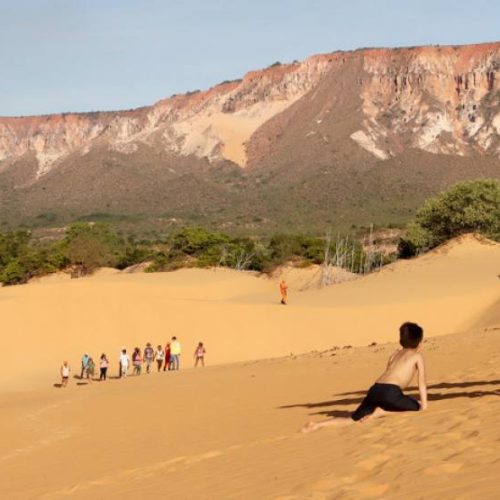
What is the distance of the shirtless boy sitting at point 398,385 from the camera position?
970 cm

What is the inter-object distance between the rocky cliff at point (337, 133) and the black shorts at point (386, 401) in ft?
407

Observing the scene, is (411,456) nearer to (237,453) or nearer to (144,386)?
(237,453)

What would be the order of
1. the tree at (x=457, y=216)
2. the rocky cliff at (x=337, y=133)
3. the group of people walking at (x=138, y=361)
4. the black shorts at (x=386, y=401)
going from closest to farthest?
the black shorts at (x=386, y=401), the group of people walking at (x=138, y=361), the tree at (x=457, y=216), the rocky cliff at (x=337, y=133)

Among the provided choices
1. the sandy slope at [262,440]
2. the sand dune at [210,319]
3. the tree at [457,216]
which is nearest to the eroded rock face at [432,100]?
the tree at [457,216]

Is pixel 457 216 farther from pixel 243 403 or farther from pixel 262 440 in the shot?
pixel 262 440

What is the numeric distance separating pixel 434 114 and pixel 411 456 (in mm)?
164978

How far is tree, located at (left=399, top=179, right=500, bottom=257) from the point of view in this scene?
188 ft

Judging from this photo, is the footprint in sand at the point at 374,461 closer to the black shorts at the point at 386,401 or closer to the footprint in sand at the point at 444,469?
the footprint in sand at the point at 444,469

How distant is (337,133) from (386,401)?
5678 inches

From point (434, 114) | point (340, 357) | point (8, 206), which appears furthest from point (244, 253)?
point (434, 114)

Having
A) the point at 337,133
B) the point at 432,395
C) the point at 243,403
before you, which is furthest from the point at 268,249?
the point at 337,133

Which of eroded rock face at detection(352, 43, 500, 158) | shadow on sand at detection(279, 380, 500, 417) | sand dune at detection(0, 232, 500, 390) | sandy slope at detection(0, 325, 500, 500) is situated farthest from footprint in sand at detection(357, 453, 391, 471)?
eroded rock face at detection(352, 43, 500, 158)

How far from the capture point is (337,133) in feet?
499

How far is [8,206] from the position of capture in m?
154
